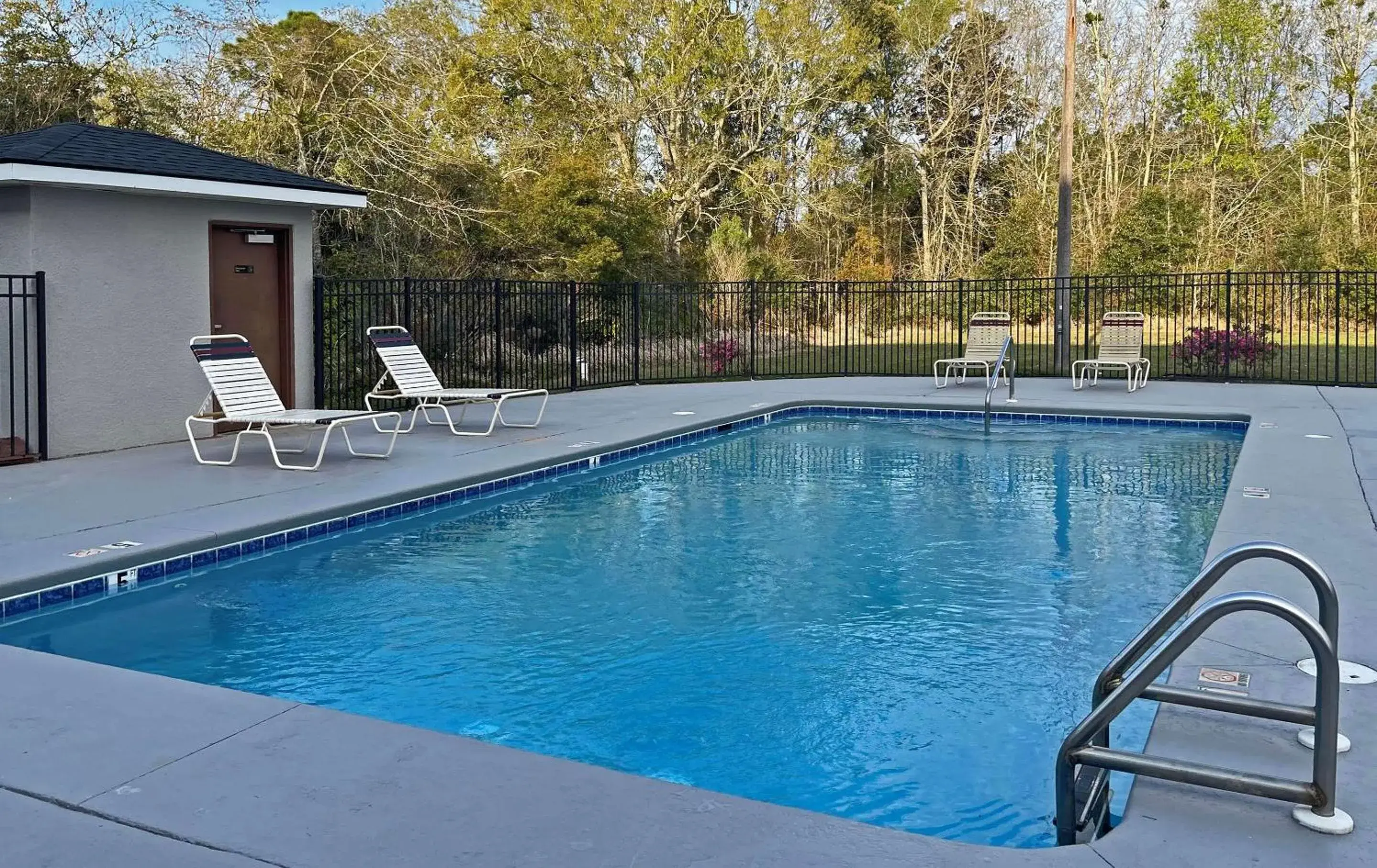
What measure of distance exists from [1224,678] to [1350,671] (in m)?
0.49

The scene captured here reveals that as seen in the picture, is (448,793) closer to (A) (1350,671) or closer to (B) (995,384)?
(A) (1350,671)

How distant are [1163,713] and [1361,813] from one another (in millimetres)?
828

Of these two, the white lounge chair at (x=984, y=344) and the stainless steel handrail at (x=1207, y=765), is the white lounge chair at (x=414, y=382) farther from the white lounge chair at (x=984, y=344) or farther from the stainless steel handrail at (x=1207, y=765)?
the stainless steel handrail at (x=1207, y=765)

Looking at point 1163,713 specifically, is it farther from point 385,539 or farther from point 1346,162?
point 1346,162

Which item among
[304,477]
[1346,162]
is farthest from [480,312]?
[1346,162]

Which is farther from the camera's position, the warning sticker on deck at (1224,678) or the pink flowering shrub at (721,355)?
the pink flowering shrub at (721,355)

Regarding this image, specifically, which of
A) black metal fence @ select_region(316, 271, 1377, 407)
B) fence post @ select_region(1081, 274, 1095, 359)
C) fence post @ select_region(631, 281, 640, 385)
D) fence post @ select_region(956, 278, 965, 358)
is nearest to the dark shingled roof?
black metal fence @ select_region(316, 271, 1377, 407)

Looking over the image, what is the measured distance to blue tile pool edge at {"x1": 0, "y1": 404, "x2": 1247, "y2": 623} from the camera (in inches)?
235

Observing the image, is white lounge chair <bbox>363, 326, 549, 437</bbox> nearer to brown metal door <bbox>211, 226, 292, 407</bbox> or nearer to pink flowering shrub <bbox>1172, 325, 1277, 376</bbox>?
brown metal door <bbox>211, 226, 292, 407</bbox>

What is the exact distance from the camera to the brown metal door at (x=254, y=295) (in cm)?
1148

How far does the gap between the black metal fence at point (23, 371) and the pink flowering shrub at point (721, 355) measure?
1109 cm

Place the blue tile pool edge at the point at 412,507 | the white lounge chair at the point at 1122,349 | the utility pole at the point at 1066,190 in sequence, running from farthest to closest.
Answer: the utility pole at the point at 1066,190, the white lounge chair at the point at 1122,349, the blue tile pool edge at the point at 412,507

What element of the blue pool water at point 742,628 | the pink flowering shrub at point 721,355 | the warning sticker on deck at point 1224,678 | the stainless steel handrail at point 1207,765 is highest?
the pink flowering shrub at point 721,355

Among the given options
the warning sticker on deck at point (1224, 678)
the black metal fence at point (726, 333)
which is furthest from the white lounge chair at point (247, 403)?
the warning sticker on deck at point (1224, 678)
